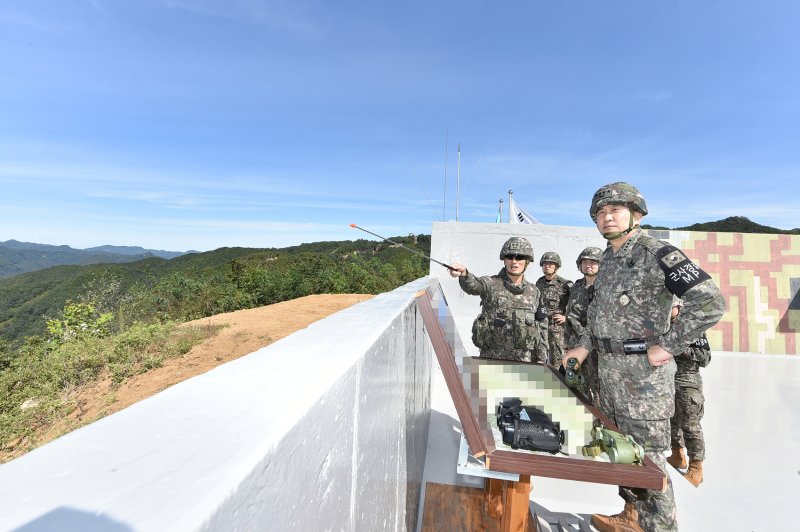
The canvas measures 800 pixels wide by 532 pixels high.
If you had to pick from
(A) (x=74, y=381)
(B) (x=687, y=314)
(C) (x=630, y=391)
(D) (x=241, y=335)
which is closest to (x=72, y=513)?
(B) (x=687, y=314)

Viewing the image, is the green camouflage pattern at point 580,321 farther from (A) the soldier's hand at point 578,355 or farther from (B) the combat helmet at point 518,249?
(A) the soldier's hand at point 578,355

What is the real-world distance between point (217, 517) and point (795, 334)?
401 inches

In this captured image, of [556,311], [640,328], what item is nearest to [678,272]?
[640,328]

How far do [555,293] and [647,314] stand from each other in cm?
248

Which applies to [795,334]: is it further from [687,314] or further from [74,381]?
[74,381]

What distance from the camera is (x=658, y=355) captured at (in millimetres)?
2125

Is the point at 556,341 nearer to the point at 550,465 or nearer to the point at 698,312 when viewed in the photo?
the point at 698,312

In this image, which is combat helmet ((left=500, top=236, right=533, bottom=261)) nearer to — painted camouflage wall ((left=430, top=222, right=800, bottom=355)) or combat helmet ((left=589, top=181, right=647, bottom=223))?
combat helmet ((left=589, top=181, right=647, bottom=223))

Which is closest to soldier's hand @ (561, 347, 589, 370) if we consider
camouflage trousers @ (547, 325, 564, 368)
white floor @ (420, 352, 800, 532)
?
white floor @ (420, 352, 800, 532)

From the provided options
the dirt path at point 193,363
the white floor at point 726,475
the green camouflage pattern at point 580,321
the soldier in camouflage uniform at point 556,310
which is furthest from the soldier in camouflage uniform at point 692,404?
the dirt path at point 193,363

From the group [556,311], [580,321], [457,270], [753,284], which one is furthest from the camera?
[753,284]

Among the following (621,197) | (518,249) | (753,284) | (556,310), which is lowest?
(556,310)

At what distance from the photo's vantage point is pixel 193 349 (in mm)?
8547

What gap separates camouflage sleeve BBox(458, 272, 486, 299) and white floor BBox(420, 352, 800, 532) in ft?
4.37
